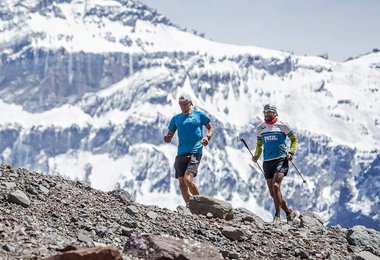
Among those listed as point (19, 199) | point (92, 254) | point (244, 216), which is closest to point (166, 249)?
point (92, 254)

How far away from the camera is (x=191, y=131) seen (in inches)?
826

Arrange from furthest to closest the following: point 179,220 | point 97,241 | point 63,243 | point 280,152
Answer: point 280,152 → point 179,220 → point 97,241 → point 63,243

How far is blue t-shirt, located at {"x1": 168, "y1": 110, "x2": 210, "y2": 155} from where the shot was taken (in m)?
21.0

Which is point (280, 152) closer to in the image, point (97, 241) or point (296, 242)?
point (296, 242)

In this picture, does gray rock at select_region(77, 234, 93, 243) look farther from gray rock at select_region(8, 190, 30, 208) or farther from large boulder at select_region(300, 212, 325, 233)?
large boulder at select_region(300, 212, 325, 233)

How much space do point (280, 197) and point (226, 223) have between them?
3.44 meters

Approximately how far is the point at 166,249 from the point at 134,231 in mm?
3134

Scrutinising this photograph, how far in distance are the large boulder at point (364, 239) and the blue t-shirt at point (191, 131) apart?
16.3 feet

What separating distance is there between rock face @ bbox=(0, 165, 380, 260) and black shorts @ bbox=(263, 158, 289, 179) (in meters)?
1.63

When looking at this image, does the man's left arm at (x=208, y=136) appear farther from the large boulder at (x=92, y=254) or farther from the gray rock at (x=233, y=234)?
the large boulder at (x=92, y=254)

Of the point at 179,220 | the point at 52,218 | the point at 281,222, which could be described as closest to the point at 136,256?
the point at 52,218

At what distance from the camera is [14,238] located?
463 inches

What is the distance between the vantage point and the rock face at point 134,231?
11539mm

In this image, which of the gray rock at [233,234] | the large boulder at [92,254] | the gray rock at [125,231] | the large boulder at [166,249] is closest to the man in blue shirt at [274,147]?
the gray rock at [233,234]
